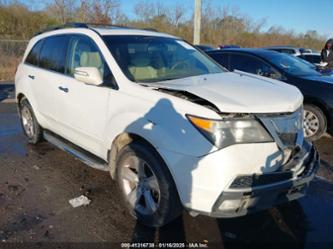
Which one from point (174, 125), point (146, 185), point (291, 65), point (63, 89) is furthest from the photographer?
point (291, 65)

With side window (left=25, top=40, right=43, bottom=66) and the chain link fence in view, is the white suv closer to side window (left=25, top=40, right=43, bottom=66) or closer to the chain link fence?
side window (left=25, top=40, right=43, bottom=66)

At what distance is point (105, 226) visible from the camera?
3.35 meters

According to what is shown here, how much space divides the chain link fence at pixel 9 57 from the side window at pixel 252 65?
1116 centimetres

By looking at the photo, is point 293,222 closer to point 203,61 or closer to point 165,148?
point 165,148

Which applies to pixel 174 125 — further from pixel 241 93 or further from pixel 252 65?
pixel 252 65

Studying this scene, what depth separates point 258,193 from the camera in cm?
273

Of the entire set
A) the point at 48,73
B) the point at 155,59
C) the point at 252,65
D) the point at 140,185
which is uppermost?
the point at 155,59

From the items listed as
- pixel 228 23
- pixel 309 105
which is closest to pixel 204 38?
pixel 228 23

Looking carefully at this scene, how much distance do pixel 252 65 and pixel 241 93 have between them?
392 centimetres

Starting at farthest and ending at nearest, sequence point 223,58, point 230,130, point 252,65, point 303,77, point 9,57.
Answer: point 9,57 < point 223,58 < point 252,65 < point 303,77 < point 230,130

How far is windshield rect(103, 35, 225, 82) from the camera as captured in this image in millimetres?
3684

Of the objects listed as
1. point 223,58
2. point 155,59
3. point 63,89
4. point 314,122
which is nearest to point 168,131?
point 155,59

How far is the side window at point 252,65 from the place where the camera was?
6386 mm

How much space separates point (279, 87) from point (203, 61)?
Result: 123 cm
